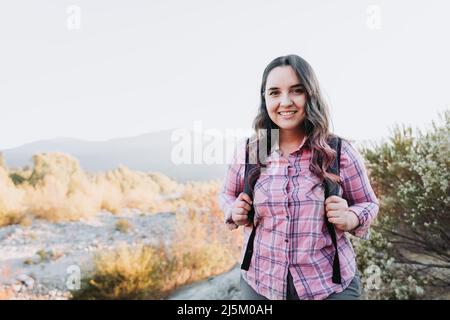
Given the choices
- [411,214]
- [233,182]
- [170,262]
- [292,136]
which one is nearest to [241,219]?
[233,182]

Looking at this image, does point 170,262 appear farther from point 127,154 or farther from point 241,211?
point 241,211

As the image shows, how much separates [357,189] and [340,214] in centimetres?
10

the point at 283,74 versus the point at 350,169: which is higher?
the point at 283,74

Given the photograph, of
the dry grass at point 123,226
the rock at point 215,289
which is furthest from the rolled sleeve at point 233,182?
the dry grass at point 123,226

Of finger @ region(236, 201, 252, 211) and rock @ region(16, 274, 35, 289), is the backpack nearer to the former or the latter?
finger @ region(236, 201, 252, 211)

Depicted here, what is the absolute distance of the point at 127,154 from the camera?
360 centimetres

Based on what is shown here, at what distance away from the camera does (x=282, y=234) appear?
1.02m

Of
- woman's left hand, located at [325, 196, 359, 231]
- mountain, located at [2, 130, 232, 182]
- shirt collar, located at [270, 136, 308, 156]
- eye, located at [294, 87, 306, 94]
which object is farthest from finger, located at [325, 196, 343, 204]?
mountain, located at [2, 130, 232, 182]

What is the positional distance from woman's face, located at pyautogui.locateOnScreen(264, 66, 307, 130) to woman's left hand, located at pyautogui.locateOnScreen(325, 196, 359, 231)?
0.65 ft

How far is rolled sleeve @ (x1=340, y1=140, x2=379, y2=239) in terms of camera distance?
1.04m

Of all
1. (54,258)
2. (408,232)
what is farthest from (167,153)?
(408,232)

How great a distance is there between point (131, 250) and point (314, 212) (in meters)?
2.41
